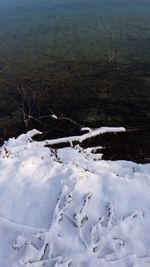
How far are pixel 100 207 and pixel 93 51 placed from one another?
27.1 feet

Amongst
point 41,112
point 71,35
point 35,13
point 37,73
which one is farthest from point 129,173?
point 35,13

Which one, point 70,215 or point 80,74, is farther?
point 80,74

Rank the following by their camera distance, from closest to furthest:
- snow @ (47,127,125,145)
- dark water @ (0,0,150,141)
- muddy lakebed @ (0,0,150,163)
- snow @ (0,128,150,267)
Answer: snow @ (0,128,150,267) → snow @ (47,127,125,145) → muddy lakebed @ (0,0,150,163) → dark water @ (0,0,150,141)

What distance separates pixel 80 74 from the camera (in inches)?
392

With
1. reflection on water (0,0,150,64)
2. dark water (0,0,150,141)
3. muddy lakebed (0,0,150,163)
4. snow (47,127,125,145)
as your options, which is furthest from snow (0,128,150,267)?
reflection on water (0,0,150,64)

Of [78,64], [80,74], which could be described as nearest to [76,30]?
[78,64]

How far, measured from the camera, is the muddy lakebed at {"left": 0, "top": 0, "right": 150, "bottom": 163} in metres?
7.48

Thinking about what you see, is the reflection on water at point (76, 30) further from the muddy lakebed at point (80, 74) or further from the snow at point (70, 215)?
the snow at point (70, 215)

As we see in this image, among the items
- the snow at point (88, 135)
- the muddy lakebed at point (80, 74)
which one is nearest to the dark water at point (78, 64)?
the muddy lakebed at point (80, 74)

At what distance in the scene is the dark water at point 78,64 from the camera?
26.5 feet

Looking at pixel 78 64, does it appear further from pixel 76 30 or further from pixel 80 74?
pixel 76 30

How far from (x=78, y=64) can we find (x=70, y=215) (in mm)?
7234

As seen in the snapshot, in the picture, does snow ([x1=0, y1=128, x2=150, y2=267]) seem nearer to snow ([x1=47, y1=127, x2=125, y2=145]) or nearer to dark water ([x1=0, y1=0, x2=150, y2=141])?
snow ([x1=47, y1=127, x2=125, y2=145])

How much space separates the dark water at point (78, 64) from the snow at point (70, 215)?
9.40 feet
